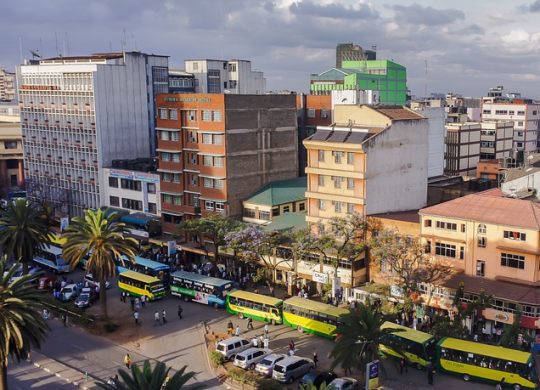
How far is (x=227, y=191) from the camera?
267ft

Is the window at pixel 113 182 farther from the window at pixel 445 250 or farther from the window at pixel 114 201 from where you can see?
the window at pixel 445 250

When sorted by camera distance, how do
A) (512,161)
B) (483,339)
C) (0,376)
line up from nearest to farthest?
(0,376) → (483,339) → (512,161)

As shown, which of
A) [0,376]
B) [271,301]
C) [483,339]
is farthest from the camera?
[271,301]

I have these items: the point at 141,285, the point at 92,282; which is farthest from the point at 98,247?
the point at 92,282

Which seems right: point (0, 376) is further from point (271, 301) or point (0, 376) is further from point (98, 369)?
point (271, 301)

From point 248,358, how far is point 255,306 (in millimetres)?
11148

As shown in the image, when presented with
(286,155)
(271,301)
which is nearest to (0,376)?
(271,301)

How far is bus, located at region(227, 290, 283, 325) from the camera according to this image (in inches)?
2355

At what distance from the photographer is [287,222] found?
242 ft

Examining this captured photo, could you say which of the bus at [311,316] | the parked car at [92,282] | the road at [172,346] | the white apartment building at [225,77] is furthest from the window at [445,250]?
the white apartment building at [225,77]

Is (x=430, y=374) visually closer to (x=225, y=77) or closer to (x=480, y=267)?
(x=480, y=267)

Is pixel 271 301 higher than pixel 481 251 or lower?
lower

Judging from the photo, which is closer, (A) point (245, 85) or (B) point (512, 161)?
(B) point (512, 161)

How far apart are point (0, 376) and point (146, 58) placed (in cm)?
7361
